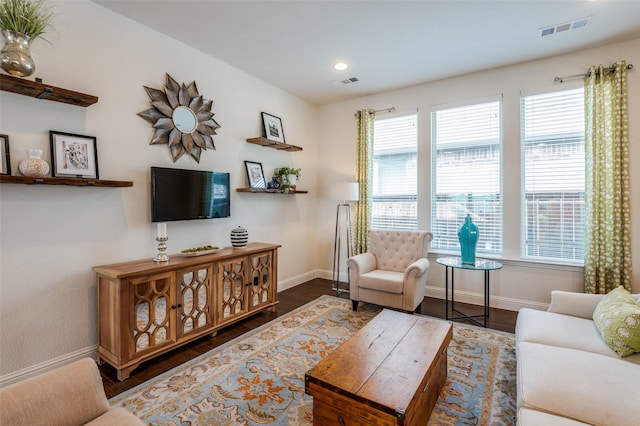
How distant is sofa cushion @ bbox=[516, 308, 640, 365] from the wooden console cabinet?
249cm

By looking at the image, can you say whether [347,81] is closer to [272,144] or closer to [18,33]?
[272,144]

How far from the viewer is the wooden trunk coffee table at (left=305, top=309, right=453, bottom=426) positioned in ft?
4.58

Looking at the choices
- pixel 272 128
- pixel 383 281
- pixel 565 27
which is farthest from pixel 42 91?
pixel 565 27

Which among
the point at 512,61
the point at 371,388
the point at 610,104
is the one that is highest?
the point at 512,61

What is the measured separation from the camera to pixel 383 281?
338 cm

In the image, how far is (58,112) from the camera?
2332 mm

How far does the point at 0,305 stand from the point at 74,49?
197cm

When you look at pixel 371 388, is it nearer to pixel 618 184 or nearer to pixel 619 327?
pixel 619 327

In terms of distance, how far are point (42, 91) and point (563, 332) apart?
392cm

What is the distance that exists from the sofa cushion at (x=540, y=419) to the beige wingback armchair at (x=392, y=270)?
190 cm

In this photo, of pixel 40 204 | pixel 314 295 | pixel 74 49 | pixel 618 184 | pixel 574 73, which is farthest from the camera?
pixel 314 295

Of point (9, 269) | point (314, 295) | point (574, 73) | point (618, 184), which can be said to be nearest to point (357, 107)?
point (574, 73)

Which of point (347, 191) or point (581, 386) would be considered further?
point (347, 191)

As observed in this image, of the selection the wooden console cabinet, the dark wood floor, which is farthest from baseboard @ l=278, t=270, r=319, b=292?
the wooden console cabinet
